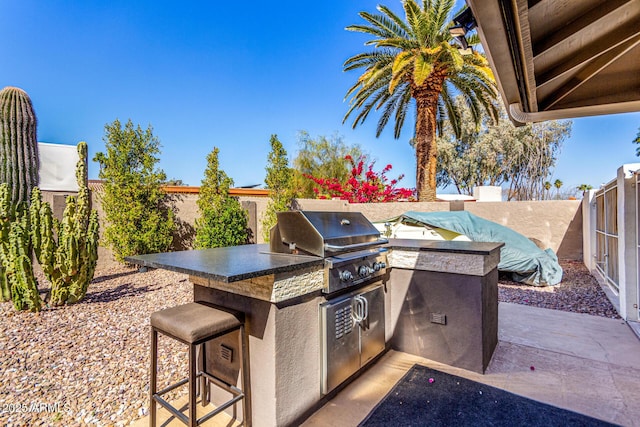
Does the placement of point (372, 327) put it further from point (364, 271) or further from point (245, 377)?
point (245, 377)

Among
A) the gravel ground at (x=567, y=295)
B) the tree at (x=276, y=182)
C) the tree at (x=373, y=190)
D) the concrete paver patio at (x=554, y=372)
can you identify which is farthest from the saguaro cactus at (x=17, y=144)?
→ the gravel ground at (x=567, y=295)

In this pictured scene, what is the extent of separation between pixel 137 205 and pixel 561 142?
2339 centimetres

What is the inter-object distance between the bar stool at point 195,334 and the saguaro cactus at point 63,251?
3332 mm

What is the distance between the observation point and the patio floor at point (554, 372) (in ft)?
6.79

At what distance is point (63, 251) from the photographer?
4.22 metres

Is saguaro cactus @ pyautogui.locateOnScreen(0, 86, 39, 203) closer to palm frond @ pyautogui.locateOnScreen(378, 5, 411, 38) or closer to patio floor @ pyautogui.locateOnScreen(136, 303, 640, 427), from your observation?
patio floor @ pyautogui.locateOnScreen(136, 303, 640, 427)

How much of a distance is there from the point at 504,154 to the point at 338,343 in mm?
21675

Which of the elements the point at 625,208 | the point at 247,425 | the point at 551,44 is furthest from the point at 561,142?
the point at 247,425

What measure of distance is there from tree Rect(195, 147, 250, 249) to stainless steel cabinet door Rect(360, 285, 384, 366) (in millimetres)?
5022

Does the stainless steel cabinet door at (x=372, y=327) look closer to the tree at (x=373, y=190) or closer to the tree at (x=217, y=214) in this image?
the tree at (x=217, y=214)

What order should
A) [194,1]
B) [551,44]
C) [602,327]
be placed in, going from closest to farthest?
[551,44] < [602,327] < [194,1]

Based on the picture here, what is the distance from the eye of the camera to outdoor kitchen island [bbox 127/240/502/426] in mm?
1785

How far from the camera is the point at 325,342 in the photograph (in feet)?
6.75

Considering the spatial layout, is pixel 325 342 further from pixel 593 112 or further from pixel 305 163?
pixel 305 163
